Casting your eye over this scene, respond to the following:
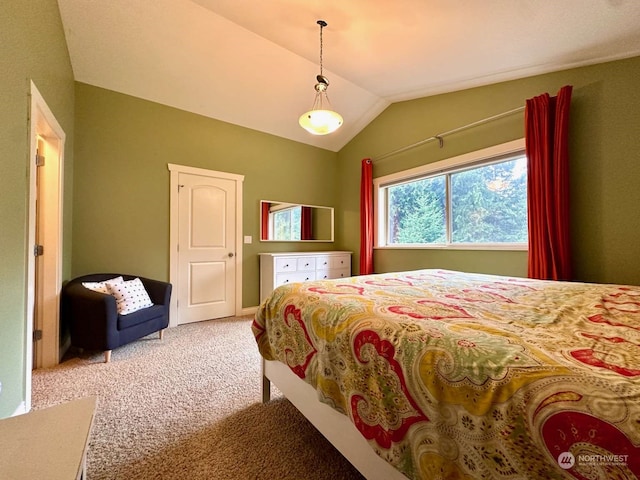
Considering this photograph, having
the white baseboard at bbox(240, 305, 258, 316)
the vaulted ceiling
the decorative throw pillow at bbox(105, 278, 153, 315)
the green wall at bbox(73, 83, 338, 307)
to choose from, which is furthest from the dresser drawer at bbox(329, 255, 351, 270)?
the decorative throw pillow at bbox(105, 278, 153, 315)

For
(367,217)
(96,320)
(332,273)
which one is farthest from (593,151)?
(96,320)

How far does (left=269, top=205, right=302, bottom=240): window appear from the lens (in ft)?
13.0

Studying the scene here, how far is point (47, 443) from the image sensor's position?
0.73 m

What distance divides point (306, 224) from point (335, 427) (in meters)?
3.41

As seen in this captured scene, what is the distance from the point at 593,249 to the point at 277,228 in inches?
137

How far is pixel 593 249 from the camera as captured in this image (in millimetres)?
2109

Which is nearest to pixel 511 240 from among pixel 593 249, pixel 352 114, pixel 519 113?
pixel 593 249

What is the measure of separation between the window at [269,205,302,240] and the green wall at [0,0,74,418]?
102 inches

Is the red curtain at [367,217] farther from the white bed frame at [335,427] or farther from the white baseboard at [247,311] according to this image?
the white bed frame at [335,427]

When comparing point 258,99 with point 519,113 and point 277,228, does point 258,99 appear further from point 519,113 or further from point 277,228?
point 519,113

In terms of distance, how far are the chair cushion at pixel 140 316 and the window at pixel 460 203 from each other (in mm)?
2945

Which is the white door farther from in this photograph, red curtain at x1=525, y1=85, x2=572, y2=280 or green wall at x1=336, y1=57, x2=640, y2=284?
red curtain at x1=525, y1=85, x2=572, y2=280

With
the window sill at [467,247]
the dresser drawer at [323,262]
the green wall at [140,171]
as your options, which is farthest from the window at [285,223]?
the window sill at [467,247]

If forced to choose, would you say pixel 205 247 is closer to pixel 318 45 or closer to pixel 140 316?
pixel 140 316
